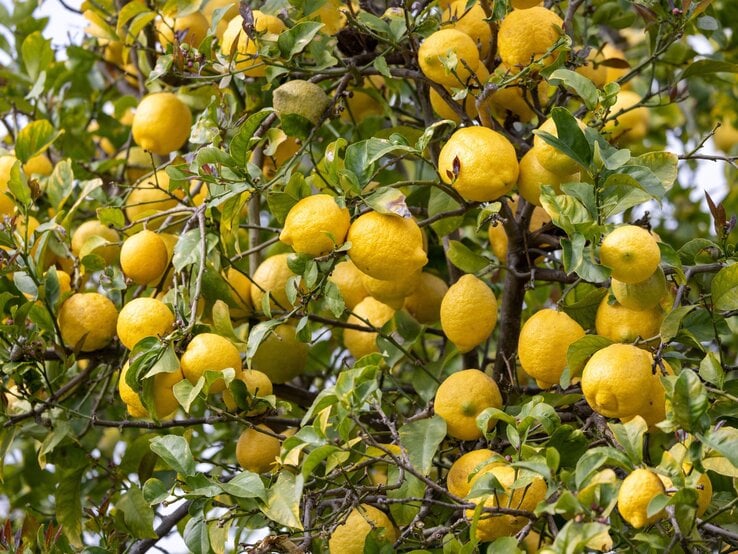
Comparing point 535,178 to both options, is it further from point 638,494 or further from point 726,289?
point 638,494

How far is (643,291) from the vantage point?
4.25ft

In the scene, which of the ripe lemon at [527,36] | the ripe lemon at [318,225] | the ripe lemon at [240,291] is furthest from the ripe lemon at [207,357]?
the ripe lemon at [527,36]

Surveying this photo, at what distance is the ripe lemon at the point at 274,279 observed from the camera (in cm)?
165

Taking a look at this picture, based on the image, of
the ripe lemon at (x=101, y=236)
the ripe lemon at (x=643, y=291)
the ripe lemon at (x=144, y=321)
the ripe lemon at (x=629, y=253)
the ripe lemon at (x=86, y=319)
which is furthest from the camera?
the ripe lemon at (x=101, y=236)

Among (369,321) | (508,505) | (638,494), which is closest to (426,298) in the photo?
(369,321)

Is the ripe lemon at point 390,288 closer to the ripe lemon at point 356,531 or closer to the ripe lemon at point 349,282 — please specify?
the ripe lemon at point 349,282

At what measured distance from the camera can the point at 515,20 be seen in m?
1.44

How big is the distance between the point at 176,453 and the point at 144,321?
223 millimetres

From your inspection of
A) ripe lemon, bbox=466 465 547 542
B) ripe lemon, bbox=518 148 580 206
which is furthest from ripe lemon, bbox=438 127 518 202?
ripe lemon, bbox=466 465 547 542

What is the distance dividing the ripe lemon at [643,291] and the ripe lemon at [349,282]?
489mm

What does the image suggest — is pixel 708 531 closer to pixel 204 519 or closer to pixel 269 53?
pixel 204 519

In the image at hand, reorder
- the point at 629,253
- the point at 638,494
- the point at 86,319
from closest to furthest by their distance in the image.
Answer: the point at 638,494 < the point at 629,253 < the point at 86,319

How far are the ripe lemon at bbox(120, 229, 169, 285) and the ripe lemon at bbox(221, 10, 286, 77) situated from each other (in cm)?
32

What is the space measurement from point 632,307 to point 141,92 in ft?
4.71
